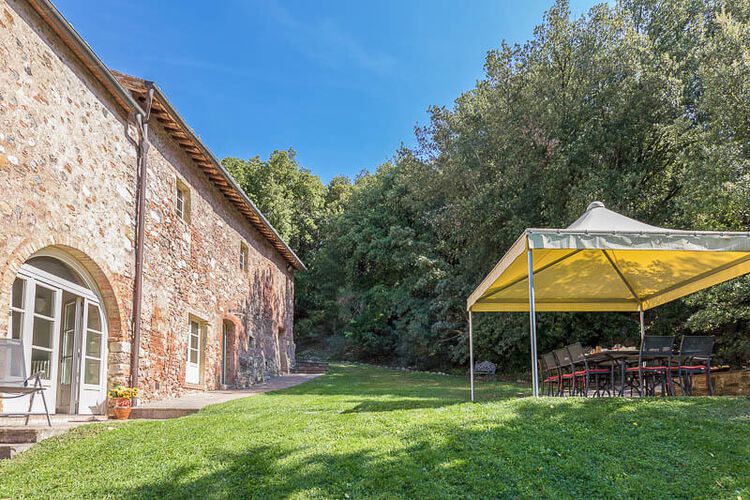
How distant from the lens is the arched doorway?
6.30 metres

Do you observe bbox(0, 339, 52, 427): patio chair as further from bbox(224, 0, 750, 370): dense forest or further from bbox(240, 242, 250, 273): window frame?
bbox(224, 0, 750, 370): dense forest

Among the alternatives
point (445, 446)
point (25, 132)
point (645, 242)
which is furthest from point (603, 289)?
point (25, 132)

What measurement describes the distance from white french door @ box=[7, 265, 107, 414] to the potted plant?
11.0 inches

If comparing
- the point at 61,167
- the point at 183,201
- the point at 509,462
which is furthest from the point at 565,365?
the point at 183,201

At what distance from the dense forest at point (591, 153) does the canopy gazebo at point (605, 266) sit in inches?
110

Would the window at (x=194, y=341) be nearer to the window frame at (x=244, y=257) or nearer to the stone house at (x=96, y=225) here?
the stone house at (x=96, y=225)

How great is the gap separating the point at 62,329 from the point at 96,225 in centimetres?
150

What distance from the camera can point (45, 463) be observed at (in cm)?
468

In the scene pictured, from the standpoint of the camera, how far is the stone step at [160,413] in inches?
299

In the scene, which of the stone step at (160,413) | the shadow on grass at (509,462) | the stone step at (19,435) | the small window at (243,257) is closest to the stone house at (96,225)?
the stone step at (160,413)

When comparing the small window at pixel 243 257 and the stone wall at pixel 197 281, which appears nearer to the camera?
the stone wall at pixel 197 281

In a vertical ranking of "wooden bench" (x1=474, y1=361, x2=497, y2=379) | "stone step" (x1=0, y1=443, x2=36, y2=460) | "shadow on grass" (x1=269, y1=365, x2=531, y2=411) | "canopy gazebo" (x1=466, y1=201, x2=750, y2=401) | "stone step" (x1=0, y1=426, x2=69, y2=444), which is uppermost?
"canopy gazebo" (x1=466, y1=201, x2=750, y2=401)

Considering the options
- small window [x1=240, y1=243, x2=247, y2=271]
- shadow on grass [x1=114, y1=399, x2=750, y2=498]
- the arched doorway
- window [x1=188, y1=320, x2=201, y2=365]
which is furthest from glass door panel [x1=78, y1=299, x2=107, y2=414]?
small window [x1=240, y1=243, x2=247, y2=271]

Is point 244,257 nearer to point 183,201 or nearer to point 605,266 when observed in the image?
point 183,201
